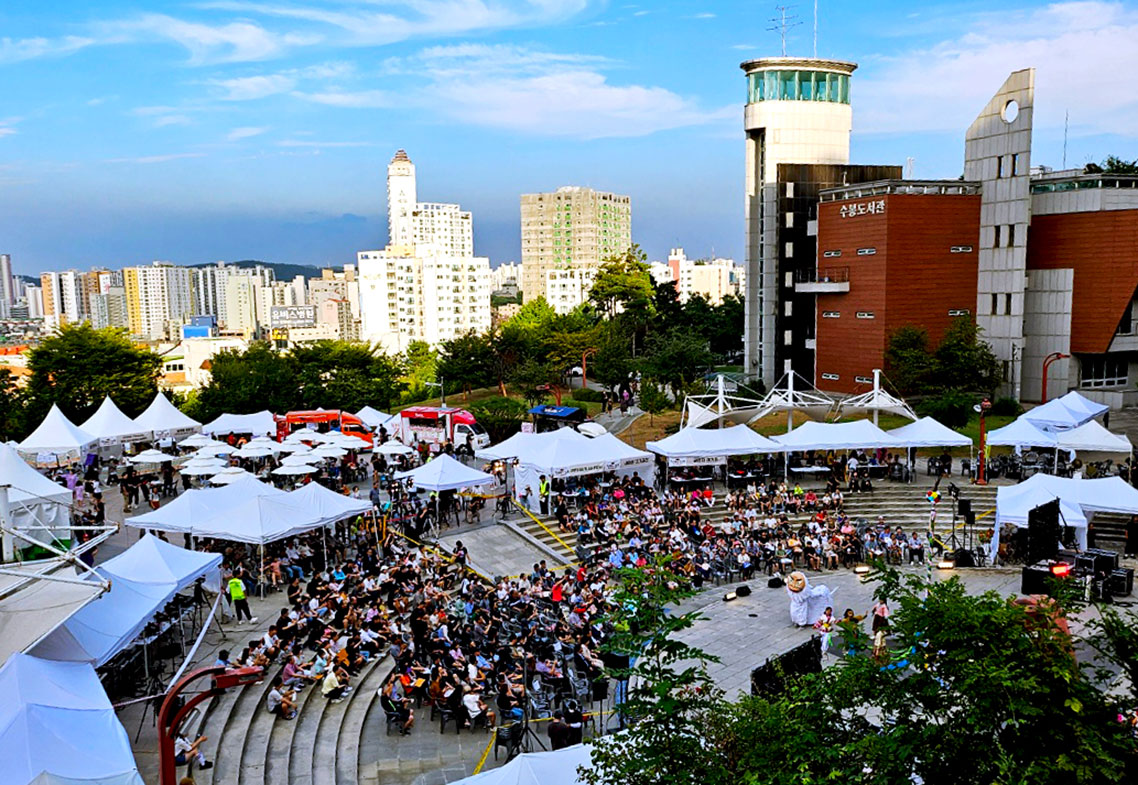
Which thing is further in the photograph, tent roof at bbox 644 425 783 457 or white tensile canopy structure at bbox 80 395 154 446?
white tensile canopy structure at bbox 80 395 154 446

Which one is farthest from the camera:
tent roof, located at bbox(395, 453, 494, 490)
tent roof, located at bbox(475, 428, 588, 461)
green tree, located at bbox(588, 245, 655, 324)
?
green tree, located at bbox(588, 245, 655, 324)

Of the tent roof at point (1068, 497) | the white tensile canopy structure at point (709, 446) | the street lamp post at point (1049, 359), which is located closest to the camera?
the tent roof at point (1068, 497)

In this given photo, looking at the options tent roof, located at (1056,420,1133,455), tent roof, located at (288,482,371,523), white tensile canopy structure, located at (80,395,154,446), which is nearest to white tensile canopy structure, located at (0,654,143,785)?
tent roof, located at (288,482,371,523)

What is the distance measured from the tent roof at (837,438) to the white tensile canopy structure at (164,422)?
22.8m

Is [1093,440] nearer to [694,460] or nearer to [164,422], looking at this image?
[694,460]

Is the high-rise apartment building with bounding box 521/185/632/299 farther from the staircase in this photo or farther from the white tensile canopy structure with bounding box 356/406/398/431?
the staircase

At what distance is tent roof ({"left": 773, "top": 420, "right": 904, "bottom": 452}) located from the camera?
28.1 m

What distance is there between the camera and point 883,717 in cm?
824

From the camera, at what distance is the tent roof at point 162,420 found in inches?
1316

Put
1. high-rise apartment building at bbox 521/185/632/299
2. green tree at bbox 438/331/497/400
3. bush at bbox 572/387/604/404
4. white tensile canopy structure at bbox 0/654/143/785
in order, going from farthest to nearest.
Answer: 1. high-rise apartment building at bbox 521/185/632/299
2. green tree at bbox 438/331/497/400
3. bush at bbox 572/387/604/404
4. white tensile canopy structure at bbox 0/654/143/785

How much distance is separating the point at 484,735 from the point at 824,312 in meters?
39.2

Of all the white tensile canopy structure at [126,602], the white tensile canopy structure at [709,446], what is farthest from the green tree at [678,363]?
the white tensile canopy structure at [126,602]

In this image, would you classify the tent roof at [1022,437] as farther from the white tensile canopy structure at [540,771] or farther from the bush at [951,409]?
the white tensile canopy structure at [540,771]

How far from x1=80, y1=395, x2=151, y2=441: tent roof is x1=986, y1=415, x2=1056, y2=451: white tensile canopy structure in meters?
30.9
